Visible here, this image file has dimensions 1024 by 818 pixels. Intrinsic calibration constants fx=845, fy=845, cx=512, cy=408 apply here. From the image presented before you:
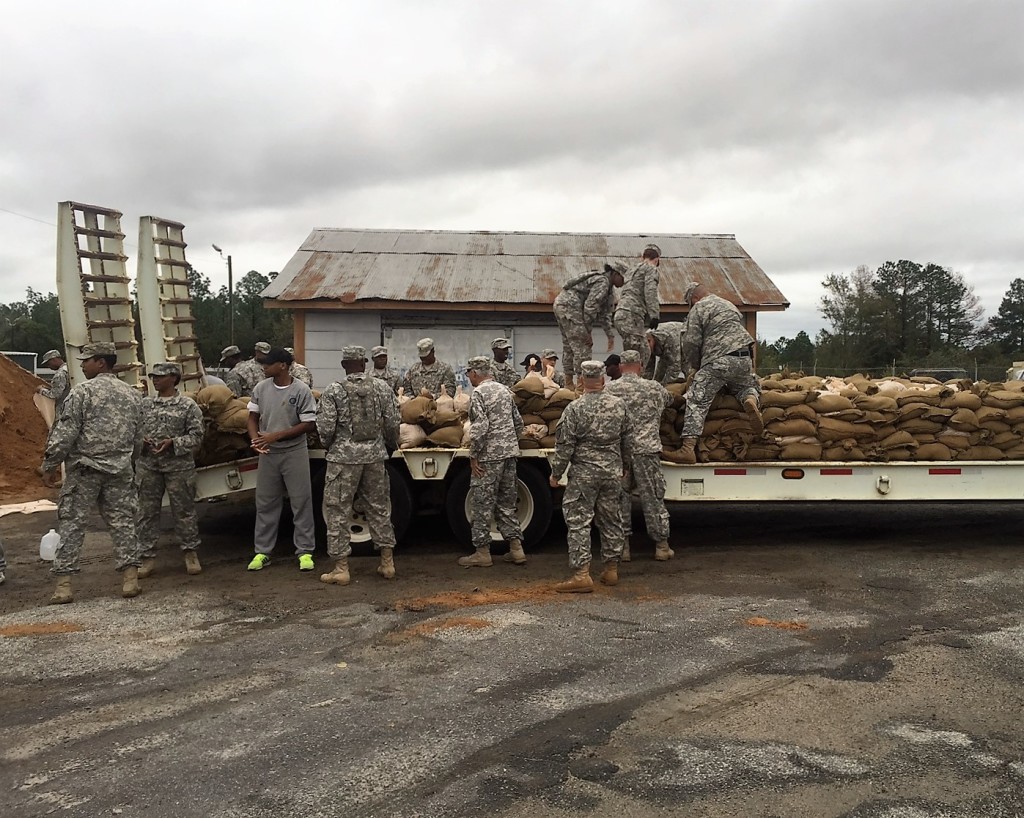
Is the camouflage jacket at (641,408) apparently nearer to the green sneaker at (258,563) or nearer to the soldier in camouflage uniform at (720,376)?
the soldier in camouflage uniform at (720,376)

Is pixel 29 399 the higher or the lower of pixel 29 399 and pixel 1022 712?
the higher

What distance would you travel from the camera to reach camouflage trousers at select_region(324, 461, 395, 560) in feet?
21.7

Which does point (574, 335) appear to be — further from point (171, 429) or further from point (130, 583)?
point (130, 583)

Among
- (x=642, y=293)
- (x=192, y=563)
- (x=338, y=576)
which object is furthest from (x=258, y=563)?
(x=642, y=293)

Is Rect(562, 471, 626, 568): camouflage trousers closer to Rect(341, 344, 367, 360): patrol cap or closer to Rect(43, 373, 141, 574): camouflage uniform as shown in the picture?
Rect(341, 344, 367, 360): patrol cap

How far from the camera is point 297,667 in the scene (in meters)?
4.68

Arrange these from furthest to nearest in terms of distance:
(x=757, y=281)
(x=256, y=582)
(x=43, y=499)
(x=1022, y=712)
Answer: (x=757, y=281)
(x=43, y=499)
(x=256, y=582)
(x=1022, y=712)

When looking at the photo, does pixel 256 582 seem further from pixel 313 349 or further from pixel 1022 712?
pixel 313 349

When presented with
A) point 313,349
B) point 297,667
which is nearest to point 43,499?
point 313,349

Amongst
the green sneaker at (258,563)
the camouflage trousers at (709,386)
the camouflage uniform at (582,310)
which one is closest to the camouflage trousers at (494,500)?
the camouflage trousers at (709,386)

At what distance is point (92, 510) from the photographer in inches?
247

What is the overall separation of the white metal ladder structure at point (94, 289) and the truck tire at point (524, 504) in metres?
3.31

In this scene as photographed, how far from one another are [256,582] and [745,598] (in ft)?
12.2

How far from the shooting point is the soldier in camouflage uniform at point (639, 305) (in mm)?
8484
